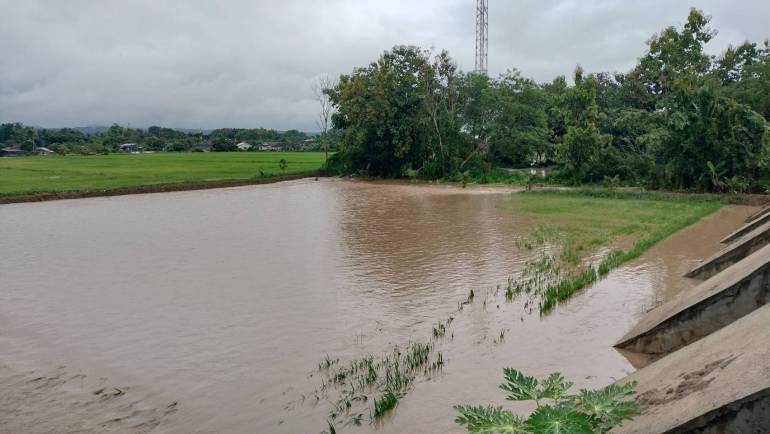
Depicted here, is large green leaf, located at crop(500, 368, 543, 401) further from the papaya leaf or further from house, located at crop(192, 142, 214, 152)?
house, located at crop(192, 142, 214, 152)

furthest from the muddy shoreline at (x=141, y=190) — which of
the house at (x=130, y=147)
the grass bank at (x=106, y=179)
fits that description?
the house at (x=130, y=147)

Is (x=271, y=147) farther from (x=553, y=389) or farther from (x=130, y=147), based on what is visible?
(x=553, y=389)

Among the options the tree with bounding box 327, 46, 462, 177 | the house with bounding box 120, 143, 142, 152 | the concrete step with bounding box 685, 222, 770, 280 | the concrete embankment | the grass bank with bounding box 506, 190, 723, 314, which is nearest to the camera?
the concrete embankment

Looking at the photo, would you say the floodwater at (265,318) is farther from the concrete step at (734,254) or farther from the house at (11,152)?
Result: the house at (11,152)

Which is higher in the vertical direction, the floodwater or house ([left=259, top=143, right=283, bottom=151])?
house ([left=259, top=143, right=283, bottom=151])

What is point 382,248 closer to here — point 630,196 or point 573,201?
point 573,201

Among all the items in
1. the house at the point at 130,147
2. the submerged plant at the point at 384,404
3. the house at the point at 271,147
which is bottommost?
the submerged plant at the point at 384,404

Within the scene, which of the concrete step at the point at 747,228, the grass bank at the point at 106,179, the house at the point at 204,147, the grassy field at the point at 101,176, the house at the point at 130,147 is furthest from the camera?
the house at the point at 204,147

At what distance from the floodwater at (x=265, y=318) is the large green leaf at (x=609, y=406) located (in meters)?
1.28

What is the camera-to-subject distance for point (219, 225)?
15.0 m

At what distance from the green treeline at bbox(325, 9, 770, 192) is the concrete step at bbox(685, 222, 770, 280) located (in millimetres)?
12061

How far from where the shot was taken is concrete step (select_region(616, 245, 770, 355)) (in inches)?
179

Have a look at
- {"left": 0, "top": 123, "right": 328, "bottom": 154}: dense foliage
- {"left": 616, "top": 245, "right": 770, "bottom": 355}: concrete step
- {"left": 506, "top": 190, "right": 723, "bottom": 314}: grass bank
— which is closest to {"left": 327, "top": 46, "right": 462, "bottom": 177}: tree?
{"left": 506, "top": 190, "right": 723, "bottom": 314}: grass bank

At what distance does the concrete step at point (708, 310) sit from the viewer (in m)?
4.54
